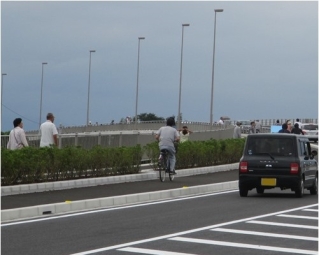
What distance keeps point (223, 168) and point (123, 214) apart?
1760 centimetres

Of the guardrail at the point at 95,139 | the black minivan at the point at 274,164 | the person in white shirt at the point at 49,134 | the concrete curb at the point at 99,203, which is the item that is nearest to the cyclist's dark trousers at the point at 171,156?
the concrete curb at the point at 99,203

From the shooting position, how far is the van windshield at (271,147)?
25.4 metres

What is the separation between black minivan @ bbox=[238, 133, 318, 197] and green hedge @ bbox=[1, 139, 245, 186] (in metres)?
4.78

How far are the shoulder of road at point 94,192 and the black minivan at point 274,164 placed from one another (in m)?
1.72

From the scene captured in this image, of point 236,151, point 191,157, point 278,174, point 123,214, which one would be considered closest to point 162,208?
point 123,214

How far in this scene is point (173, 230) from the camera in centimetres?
1680

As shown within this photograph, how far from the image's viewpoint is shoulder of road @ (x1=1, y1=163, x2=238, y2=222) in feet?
65.5

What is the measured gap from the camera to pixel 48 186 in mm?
24812

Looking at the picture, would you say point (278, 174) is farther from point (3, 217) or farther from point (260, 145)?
point (3, 217)

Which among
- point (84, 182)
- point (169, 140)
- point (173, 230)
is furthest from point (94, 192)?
point (173, 230)

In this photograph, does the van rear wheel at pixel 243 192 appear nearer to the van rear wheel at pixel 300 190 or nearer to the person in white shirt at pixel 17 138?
the van rear wheel at pixel 300 190

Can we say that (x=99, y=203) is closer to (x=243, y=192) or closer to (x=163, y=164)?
(x=243, y=192)

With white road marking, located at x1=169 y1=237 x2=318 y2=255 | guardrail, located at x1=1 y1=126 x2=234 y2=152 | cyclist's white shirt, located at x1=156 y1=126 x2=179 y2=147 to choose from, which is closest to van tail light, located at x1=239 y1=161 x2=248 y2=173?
cyclist's white shirt, located at x1=156 y1=126 x2=179 y2=147

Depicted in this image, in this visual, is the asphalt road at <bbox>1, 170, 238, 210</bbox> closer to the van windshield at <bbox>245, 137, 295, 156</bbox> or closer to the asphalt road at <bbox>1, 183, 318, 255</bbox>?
the asphalt road at <bbox>1, 183, 318, 255</bbox>
